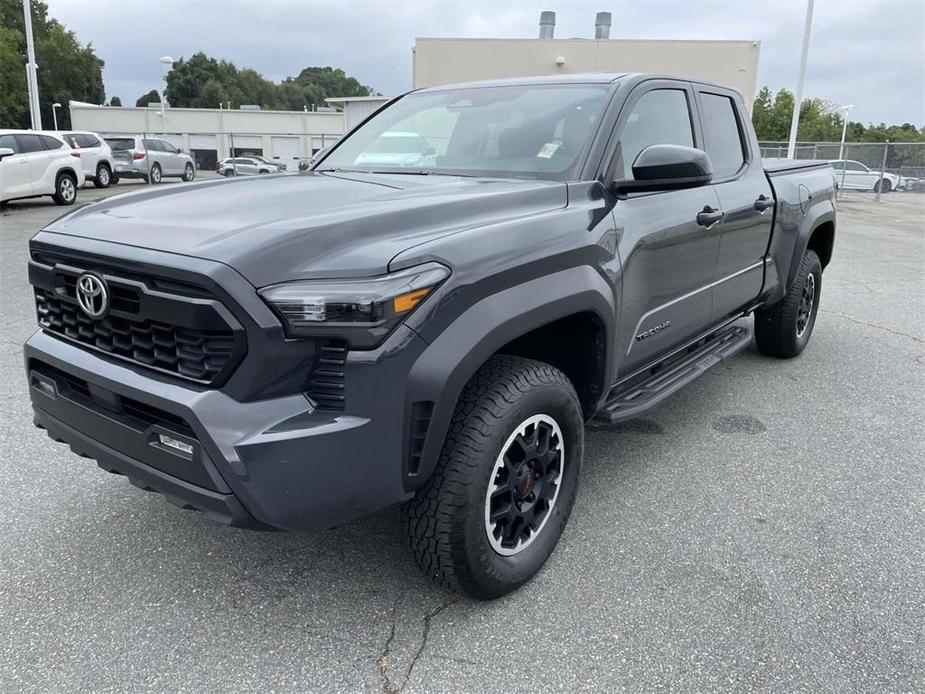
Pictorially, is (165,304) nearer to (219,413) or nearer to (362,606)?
(219,413)

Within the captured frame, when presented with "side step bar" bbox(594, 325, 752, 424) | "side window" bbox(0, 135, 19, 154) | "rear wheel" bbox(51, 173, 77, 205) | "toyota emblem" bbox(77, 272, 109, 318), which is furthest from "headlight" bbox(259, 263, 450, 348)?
"rear wheel" bbox(51, 173, 77, 205)

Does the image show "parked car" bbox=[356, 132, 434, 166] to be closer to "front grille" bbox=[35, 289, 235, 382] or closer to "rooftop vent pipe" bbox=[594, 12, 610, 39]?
"front grille" bbox=[35, 289, 235, 382]

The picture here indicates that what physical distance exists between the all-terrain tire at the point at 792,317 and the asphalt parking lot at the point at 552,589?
53.9 inches

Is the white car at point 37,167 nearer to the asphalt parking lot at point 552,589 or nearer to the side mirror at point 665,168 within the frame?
the asphalt parking lot at point 552,589

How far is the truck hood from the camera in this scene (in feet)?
6.66

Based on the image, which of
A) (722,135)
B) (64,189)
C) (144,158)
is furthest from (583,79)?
(144,158)

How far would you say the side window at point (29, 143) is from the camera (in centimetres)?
1541

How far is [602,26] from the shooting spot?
90.6ft

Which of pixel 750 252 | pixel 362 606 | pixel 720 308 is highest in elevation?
pixel 750 252

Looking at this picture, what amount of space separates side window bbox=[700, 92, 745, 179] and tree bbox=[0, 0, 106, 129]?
6200 cm

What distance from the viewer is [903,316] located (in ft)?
23.2

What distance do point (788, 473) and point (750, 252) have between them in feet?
4.42

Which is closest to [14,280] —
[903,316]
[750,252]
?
[750,252]

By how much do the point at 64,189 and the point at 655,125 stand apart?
1658 cm
